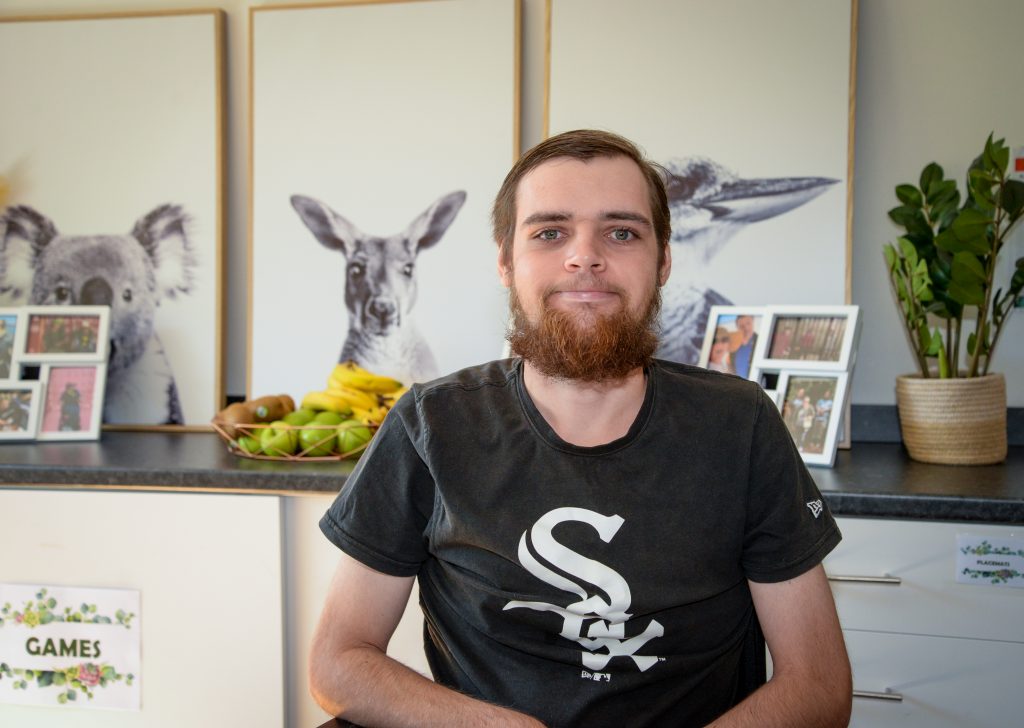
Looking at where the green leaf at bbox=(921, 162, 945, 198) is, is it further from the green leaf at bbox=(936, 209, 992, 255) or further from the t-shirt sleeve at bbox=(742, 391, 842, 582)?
the t-shirt sleeve at bbox=(742, 391, 842, 582)

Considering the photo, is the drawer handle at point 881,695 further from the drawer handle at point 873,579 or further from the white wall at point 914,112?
the white wall at point 914,112

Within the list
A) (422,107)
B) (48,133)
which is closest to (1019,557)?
(422,107)

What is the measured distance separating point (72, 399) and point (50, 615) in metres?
0.61

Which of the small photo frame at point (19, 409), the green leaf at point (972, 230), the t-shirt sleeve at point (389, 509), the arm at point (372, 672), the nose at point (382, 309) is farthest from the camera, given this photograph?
the nose at point (382, 309)

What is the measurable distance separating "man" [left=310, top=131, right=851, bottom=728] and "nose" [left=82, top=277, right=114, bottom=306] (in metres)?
1.50

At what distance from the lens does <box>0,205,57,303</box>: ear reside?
94.1 inches

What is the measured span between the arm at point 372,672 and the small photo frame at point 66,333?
137 cm

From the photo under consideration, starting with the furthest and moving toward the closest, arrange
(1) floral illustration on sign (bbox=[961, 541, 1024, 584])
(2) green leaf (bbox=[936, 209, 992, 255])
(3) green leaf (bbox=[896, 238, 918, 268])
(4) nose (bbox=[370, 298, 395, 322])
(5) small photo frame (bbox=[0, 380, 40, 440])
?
(4) nose (bbox=[370, 298, 395, 322]) < (5) small photo frame (bbox=[0, 380, 40, 440]) < (3) green leaf (bbox=[896, 238, 918, 268]) < (2) green leaf (bbox=[936, 209, 992, 255]) < (1) floral illustration on sign (bbox=[961, 541, 1024, 584])

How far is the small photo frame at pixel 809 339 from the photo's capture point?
188cm

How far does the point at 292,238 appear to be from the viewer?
7.54 ft

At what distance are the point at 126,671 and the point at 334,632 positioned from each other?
0.89 meters

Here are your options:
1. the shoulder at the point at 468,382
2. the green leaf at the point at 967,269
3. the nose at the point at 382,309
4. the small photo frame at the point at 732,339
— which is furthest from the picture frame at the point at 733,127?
the shoulder at the point at 468,382

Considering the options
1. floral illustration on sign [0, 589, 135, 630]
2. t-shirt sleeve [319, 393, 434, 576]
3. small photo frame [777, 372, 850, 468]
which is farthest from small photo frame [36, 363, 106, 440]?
small photo frame [777, 372, 850, 468]

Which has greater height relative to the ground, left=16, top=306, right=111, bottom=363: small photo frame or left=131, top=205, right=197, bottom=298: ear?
left=131, top=205, right=197, bottom=298: ear
